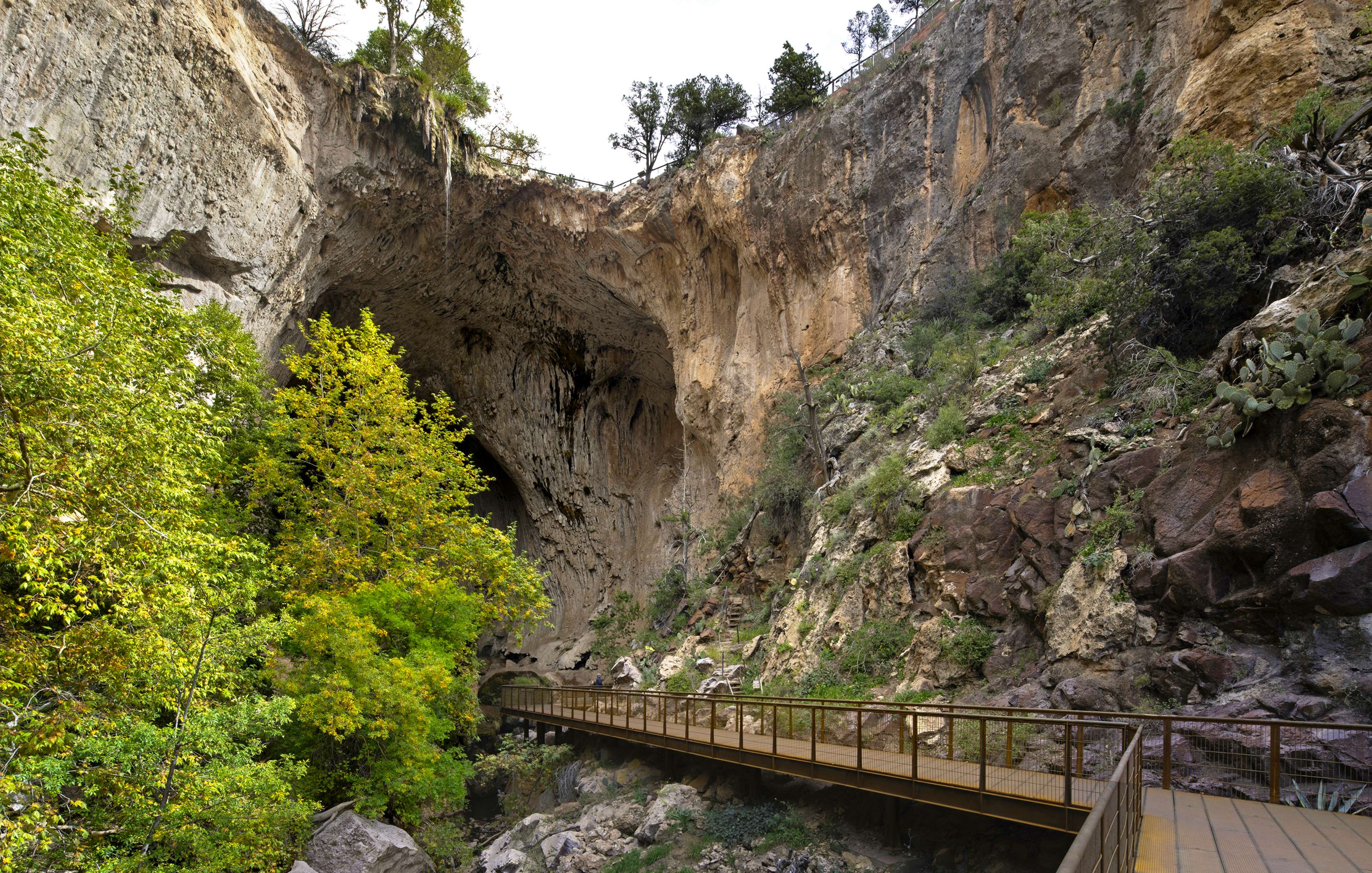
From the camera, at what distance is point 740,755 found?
10.6 m

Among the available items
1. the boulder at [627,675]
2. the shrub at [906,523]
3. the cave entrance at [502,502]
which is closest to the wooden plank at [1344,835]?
the shrub at [906,523]

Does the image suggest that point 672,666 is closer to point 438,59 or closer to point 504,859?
point 504,859

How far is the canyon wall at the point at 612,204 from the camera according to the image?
607 inches

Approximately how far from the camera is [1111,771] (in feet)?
20.5

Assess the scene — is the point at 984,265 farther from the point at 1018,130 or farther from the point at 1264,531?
the point at 1264,531

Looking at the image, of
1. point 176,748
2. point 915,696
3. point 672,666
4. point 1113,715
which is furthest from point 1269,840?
point 672,666

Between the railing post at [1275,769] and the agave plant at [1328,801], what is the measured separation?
0.09 m

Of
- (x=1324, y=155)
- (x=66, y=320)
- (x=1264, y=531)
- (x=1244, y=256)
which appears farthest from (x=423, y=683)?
(x=1324, y=155)

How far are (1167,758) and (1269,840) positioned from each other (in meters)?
1.70

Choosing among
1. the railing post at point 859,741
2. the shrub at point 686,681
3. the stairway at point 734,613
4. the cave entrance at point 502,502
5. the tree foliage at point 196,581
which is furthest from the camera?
the cave entrance at point 502,502

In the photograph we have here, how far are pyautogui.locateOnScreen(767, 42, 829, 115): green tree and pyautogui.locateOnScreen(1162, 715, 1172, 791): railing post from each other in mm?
23830

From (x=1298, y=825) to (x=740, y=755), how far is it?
21.9 feet

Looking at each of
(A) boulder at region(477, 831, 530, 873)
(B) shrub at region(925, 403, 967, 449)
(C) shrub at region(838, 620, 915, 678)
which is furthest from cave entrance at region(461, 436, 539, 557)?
(C) shrub at region(838, 620, 915, 678)

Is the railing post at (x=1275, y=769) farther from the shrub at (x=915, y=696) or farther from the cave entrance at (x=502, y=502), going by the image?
the cave entrance at (x=502, y=502)
